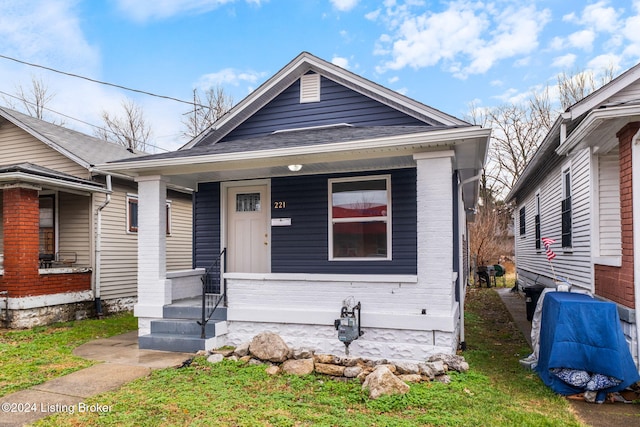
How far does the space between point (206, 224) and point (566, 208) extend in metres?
6.81

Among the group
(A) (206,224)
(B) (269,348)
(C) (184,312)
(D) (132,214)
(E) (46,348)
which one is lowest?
(E) (46,348)

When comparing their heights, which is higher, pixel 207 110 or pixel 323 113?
pixel 207 110

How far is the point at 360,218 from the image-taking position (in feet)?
23.6

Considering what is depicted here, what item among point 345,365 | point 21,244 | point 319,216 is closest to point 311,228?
point 319,216

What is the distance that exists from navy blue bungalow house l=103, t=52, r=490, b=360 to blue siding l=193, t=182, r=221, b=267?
22 millimetres

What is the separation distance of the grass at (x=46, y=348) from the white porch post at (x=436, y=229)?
4.50 meters

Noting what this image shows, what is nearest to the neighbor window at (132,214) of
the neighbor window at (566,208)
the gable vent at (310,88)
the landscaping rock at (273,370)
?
the gable vent at (310,88)

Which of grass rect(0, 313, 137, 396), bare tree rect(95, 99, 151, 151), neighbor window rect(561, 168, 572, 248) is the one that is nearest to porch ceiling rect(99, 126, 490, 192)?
neighbor window rect(561, 168, 572, 248)

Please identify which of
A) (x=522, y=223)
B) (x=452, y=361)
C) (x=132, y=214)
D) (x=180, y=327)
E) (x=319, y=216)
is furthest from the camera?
(x=522, y=223)

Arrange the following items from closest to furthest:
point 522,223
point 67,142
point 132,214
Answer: point 67,142 < point 132,214 < point 522,223

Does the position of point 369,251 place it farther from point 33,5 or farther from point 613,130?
point 33,5

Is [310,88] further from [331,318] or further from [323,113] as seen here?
[331,318]

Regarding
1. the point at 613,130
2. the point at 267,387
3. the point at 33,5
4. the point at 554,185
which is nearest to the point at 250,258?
the point at 267,387

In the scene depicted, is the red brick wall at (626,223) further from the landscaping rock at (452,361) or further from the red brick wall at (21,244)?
the red brick wall at (21,244)
